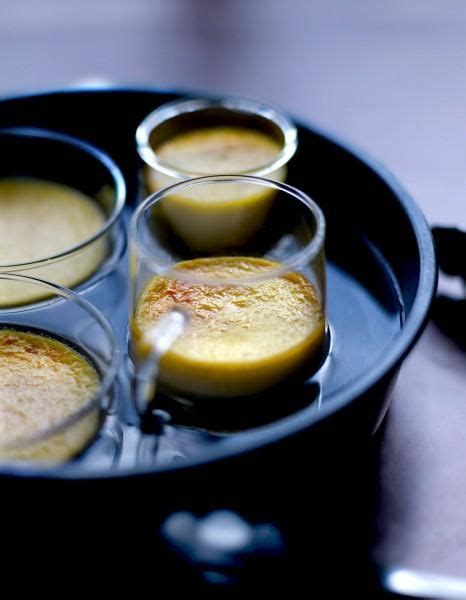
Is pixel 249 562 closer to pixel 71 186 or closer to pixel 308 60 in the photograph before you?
pixel 71 186

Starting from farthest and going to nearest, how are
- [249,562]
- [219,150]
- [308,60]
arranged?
[308,60]
[219,150]
[249,562]

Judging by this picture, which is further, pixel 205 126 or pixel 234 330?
pixel 205 126

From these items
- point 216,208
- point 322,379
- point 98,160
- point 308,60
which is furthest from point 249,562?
point 308,60

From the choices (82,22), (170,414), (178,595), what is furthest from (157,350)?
(82,22)

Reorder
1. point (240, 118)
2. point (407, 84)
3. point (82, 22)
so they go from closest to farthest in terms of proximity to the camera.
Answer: point (240, 118), point (407, 84), point (82, 22)

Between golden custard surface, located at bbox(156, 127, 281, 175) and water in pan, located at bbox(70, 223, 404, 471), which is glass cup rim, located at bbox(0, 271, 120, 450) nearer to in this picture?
water in pan, located at bbox(70, 223, 404, 471)

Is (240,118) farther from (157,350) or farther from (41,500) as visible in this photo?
(41,500)
